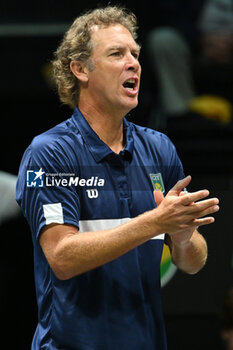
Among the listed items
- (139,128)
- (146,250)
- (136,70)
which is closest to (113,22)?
(136,70)

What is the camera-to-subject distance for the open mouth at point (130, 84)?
194cm

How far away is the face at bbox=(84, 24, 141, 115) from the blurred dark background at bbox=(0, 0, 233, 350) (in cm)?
41

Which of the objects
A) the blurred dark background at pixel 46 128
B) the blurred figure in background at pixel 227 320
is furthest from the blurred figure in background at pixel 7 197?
the blurred figure in background at pixel 227 320

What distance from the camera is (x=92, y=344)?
1805 mm

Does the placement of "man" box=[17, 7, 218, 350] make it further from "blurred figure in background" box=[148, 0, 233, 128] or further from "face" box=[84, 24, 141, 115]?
"blurred figure in background" box=[148, 0, 233, 128]

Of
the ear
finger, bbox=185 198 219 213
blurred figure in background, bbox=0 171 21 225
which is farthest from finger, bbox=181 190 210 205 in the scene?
blurred figure in background, bbox=0 171 21 225

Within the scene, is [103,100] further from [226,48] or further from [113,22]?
[226,48]

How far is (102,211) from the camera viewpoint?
1.86 m

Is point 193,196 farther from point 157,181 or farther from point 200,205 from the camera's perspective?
point 157,181

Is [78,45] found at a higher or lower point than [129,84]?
higher

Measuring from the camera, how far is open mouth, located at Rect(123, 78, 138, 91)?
1.94 meters

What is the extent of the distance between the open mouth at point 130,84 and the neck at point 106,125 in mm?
105

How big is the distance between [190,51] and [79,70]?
131cm

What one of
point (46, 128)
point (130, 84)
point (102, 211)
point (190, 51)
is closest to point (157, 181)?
point (102, 211)
